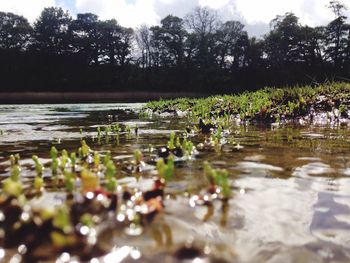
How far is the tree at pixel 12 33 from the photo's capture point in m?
64.9

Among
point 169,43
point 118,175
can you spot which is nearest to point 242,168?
point 118,175

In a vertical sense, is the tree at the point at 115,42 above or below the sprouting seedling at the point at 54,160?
above

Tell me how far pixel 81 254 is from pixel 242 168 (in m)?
2.31

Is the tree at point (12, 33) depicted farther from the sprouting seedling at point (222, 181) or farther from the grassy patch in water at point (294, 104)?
the sprouting seedling at point (222, 181)

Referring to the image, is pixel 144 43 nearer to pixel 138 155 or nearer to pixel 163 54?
pixel 163 54

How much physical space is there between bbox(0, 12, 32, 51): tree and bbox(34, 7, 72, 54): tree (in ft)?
6.08

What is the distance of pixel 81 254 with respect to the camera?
5.71ft

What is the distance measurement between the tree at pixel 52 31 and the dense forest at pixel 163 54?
99 millimetres

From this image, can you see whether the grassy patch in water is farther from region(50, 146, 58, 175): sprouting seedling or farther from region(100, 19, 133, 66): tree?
region(100, 19, 133, 66): tree

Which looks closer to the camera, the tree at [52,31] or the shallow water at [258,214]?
the shallow water at [258,214]

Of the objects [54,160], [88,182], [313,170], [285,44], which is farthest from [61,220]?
[285,44]

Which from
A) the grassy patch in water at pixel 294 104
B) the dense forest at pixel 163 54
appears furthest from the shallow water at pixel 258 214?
the dense forest at pixel 163 54

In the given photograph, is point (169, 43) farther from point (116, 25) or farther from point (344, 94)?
point (344, 94)

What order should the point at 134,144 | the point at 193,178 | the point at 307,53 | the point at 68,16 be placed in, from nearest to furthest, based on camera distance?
the point at 193,178 < the point at 134,144 < the point at 307,53 < the point at 68,16
